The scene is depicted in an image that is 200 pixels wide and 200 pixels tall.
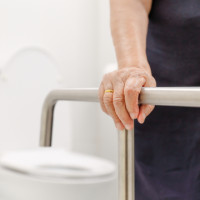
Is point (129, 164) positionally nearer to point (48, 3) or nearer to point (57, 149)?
point (57, 149)

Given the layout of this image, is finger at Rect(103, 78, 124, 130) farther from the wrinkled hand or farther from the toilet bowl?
the toilet bowl

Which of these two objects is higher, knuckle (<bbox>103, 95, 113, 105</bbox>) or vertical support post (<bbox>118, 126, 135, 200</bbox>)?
knuckle (<bbox>103, 95, 113, 105</bbox>)

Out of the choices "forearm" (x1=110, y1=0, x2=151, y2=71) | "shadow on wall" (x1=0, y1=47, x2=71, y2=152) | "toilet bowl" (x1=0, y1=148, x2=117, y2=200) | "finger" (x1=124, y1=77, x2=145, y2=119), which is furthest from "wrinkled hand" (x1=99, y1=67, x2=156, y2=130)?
"shadow on wall" (x1=0, y1=47, x2=71, y2=152)

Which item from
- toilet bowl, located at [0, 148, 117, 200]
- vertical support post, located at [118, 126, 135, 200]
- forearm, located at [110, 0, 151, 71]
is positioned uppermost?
forearm, located at [110, 0, 151, 71]

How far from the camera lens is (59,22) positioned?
6.50 feet

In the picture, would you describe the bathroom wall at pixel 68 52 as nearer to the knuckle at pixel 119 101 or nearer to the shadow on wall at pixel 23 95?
the shadow on wall at pixel 23 95

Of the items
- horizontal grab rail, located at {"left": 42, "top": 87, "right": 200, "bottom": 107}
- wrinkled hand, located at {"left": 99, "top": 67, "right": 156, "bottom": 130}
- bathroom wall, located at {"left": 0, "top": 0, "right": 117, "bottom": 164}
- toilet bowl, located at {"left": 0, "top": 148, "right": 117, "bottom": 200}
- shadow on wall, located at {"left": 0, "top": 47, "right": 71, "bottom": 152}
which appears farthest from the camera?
bathroom wall, located at {"left": 0, "top": 0, "right": 117, "bottom": 164}

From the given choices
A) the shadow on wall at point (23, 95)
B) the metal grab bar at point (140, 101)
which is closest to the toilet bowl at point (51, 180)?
the shadow on wall at point (23, 95)

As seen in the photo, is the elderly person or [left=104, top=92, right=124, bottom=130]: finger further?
the elderly person

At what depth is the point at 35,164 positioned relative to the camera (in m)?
1.27

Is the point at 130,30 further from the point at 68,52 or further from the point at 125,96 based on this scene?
the point at 68,52

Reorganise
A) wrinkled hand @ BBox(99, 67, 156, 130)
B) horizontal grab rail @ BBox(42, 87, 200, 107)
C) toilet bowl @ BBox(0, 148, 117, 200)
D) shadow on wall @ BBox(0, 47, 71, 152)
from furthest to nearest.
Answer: shadow on wall @ BBox(0, 47, 71, 152), toilet bowl @ BBox(0, 148, 117, 200), wrinkled hand @ BBox(99, 67, 156, 130), horizontal grab rail @ BBox(42, 87, 200, 107)

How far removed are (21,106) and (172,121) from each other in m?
0.97

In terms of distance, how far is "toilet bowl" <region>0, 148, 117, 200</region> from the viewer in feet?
3.77
